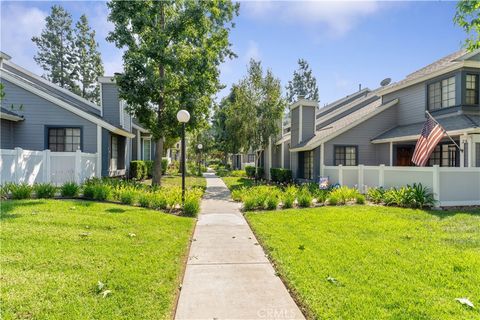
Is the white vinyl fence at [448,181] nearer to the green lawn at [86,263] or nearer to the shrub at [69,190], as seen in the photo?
the green lawn at [86,263]

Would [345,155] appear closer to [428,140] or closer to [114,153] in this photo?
[428,140]

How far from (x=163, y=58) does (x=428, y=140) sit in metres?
11.7

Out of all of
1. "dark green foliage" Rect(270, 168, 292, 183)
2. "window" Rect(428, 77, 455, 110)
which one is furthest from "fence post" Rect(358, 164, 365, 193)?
"dark green foliage" Rect(270, 168, 292, 183)

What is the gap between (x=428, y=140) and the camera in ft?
34.8

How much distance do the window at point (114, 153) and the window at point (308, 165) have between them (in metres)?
12.0

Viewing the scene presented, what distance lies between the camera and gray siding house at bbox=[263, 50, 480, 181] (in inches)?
517

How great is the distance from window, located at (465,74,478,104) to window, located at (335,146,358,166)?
560cm

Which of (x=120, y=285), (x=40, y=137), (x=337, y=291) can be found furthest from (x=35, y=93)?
(x=337, y=291)

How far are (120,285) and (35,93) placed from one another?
13.2 meters

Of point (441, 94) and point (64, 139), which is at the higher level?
point (441, 94)

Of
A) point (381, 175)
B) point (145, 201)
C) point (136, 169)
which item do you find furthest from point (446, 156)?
point (136, 169)

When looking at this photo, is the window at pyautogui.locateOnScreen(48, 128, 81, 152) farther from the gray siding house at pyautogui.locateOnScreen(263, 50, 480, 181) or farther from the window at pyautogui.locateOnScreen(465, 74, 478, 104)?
the window at pyautogui.locateOnScreen(465, 74, 478, 104)

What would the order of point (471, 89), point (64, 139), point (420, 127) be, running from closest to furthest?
1. point (471, 89)
2. point (64, 139)
3. point (420, 127)

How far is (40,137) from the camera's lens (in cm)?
1377
